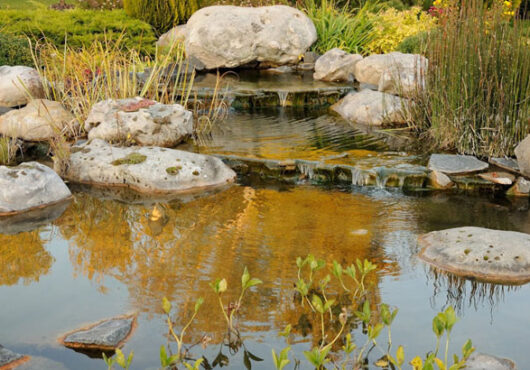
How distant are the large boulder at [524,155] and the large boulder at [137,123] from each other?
12.6ft

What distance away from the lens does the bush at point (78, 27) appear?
41.0 feet

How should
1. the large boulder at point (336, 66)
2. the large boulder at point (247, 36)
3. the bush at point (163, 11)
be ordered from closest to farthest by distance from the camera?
the large boulder at point (336, 66) < the large boulder at point (247, 36) < the bush at point (163, 11)

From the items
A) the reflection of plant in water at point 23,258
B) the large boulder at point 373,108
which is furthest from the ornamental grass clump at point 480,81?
the reflection of plant in water at point 23,258

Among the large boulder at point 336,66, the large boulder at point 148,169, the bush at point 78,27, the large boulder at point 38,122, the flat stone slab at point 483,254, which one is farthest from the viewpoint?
the bush at point 78,27

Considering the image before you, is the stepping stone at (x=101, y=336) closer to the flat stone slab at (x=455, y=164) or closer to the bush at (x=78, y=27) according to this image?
the flat stone slab at (x=455, y=164)

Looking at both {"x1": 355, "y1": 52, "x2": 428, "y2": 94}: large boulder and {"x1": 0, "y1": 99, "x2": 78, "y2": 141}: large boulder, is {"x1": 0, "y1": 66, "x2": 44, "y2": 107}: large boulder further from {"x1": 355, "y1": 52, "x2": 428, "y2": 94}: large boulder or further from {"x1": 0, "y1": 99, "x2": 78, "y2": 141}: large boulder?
{"x1": 355, "y1": 52, "x2": 428, "y2": 94}: large boulder

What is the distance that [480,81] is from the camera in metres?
7.17

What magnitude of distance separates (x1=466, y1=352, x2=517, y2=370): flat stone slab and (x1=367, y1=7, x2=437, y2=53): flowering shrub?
376 inches

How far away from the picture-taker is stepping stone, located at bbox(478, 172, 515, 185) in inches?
269

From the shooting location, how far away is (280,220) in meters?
5.94

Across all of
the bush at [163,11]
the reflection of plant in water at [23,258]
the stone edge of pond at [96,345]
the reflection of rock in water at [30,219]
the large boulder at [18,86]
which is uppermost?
the bush at [163,11]

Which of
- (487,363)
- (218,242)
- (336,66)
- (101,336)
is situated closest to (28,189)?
(218,242)

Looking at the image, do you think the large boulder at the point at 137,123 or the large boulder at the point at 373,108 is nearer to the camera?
the large boulder at the point at 137,123

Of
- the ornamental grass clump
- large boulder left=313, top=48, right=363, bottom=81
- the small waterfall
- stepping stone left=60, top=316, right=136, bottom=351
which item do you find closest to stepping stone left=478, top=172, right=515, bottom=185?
the ornamental grass clump
